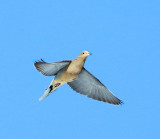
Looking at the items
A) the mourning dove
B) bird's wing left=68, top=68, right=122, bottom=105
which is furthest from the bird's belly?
bird's wing left=68, top=68, right=122, bottom=105

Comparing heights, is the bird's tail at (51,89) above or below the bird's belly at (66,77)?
below

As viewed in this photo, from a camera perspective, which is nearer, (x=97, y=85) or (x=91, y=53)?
(x=91, y=53)

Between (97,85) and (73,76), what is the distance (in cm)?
148

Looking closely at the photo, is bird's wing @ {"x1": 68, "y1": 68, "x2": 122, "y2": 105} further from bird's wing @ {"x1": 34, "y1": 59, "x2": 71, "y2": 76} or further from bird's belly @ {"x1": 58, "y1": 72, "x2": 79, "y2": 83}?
bird's wing @ {"x1": 34, "y1": 59, "x2": 71, "y2": 76}

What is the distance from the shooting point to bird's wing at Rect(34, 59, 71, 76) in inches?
762

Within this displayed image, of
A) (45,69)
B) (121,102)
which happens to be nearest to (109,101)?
(121,102)

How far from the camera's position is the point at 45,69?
19.7 metres

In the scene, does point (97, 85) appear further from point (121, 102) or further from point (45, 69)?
point (45, 69)

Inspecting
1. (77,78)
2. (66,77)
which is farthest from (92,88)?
(66,77)

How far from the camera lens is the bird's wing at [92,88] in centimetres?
2094

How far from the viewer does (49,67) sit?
19.7m

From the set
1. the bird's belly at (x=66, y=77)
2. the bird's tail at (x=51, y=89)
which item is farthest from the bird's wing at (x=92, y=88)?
the bird's tail at (x=51, y=89)

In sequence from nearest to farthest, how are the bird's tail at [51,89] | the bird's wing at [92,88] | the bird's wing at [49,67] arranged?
1. the bird's wing at [49,67]
2. the bird's tail at [51,89]
3. the bird's wing at [92,88]

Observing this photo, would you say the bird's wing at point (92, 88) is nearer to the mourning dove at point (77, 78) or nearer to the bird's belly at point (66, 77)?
the mourning dove at point (77, 78)
